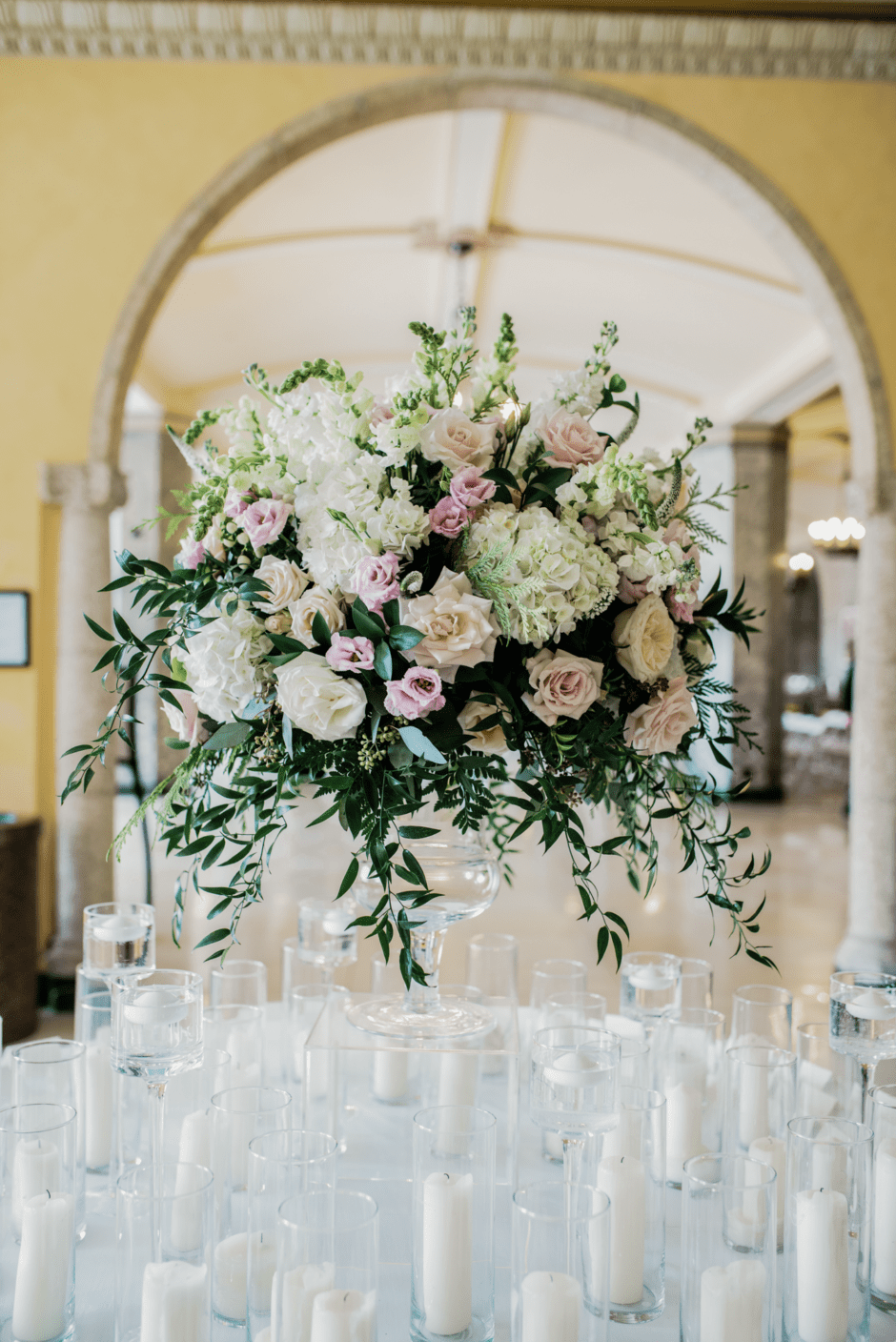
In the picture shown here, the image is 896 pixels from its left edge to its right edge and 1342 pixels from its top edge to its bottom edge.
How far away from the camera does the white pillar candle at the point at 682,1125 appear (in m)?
1.61

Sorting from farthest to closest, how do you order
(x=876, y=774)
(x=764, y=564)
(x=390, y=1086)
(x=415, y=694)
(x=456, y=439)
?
(x=764, y=564) < (x=876, y=774) < (x=390, y=1086) < (x=456, y=439) < (x=415, y=694)

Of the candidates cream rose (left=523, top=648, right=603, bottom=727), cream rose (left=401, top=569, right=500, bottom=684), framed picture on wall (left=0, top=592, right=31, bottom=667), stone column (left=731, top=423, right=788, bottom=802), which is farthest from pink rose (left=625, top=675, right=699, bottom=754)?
stone column (left=731, top=423, right=788, bottom=802)

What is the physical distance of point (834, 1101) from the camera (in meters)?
1.71

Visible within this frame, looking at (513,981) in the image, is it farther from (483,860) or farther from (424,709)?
(424,709)

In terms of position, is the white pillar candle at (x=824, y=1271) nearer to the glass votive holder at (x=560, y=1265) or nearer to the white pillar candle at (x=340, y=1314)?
the glass votive holder at (x=560, y=1265)

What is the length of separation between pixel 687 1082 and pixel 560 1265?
646 mm

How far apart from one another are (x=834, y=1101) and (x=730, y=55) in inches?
173

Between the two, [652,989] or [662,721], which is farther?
[652,989]

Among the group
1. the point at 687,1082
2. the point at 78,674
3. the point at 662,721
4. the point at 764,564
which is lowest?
the point at 687,1082

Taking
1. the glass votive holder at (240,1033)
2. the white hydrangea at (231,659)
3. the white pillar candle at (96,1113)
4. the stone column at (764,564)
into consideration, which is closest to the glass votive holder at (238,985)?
the glass votive holder at (240,1033)

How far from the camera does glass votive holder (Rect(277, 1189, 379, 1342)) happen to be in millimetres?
989

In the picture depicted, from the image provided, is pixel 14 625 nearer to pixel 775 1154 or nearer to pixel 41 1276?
pixel 41 1276

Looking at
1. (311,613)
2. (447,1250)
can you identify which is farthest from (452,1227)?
(311,613)

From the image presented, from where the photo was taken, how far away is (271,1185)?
1.05m
